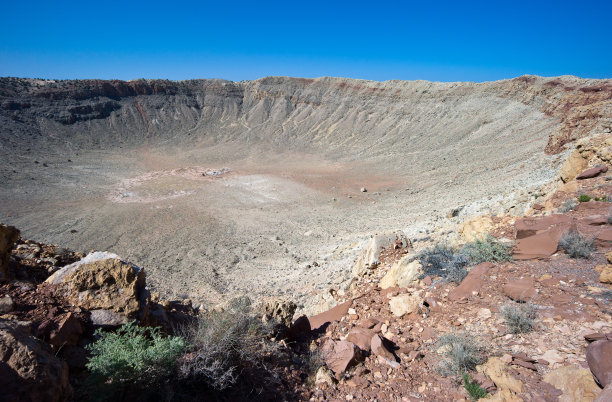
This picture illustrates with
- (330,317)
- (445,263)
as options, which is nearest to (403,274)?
(445,263)

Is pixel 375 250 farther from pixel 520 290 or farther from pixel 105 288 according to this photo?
pixel 105 288

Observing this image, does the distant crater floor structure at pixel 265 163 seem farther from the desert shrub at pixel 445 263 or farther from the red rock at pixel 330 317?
the desert shrub at pixel 445 263

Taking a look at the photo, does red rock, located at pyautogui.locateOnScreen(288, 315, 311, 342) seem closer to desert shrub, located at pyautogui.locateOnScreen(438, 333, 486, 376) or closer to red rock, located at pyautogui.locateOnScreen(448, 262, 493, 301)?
desert shrub, located at pyautogui.locateOnScreen(438, 333, 486, 376)

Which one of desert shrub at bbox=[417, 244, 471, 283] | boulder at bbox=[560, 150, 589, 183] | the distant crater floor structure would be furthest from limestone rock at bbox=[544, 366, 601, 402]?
boulder at bbox=[560, 150, 589, 183]

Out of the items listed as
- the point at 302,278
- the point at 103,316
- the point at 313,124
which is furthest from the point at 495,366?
the point at 313,124

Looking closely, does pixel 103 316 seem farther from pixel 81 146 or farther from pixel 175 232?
pixel 81 146
